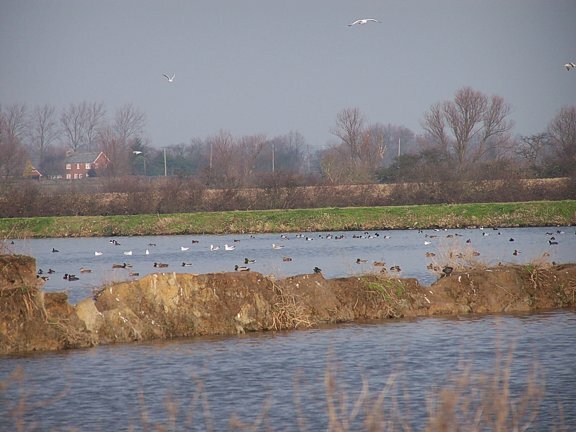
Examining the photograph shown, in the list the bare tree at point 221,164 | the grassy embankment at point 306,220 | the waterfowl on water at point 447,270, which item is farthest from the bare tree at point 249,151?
the waterfowl on water at point 447,270

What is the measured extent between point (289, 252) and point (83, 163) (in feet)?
452

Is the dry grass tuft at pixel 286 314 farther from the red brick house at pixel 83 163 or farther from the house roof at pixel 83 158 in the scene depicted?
the house roof at pixel 83 158

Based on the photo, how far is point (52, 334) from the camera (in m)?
21.7

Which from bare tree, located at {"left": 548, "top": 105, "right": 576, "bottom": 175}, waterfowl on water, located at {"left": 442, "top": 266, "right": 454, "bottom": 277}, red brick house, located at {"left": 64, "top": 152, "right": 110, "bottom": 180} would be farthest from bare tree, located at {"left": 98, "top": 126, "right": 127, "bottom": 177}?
waterfowl on water, located at {"left": 442, "top": 266, "right": 454, "bottom": 277}

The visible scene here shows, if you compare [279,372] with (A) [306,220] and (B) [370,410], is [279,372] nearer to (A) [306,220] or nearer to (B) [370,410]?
(B) [370,410]

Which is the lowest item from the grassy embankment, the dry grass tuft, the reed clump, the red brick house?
the reed clump

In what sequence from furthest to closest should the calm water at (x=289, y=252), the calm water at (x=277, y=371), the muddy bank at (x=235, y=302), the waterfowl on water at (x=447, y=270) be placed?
the calm water at (x=289, y=252) < the waterfowl on water at (x=447, y=270) < the muddy bank at (x=235, y=302) < the calm water at (x=277, y=371)

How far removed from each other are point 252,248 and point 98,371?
1435 inches

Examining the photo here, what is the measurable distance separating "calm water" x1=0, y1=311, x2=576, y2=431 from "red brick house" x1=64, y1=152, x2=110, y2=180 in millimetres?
158924

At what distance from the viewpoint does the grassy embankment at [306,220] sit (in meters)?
69.4

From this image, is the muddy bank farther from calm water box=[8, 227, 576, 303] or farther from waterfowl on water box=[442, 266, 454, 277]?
calm water box=[8, 227, 576, 303]

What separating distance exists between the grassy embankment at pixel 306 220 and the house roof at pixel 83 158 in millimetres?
106337

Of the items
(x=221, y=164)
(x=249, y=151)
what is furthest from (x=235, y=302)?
(x=249, y=151)

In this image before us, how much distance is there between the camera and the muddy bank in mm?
21594
